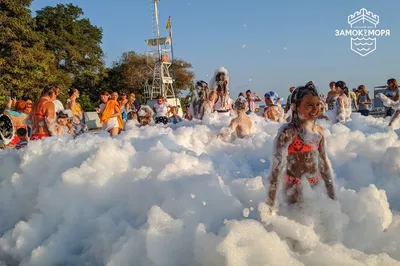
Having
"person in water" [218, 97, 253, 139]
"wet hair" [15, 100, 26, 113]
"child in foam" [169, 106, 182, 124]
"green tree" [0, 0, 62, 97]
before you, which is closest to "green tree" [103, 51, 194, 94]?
"green tree" [0, 0, 62, 97]

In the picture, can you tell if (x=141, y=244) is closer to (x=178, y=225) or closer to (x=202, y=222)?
(x=178, y=225)

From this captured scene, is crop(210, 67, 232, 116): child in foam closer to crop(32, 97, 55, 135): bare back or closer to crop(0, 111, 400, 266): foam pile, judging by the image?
crop(0, 111, 400, 266): foam pile

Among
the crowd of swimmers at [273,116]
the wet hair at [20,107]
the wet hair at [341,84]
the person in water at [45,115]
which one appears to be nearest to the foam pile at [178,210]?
the crowd of swimmers at [273,116]

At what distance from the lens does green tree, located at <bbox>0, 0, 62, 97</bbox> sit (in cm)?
1716

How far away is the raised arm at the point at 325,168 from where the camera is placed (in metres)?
3.12

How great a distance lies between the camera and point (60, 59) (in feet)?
105

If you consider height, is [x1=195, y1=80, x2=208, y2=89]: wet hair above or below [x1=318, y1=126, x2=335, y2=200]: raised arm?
above

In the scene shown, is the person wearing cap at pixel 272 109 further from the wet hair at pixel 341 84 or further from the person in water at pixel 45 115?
the person in water at pixel 45 115

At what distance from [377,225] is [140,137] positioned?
327cm

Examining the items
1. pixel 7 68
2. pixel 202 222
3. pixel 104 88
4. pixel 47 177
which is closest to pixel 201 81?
pixel 47 177

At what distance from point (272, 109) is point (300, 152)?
515 centimetres

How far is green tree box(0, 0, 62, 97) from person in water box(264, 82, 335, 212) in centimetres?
1637

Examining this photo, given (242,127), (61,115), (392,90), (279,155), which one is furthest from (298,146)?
(392,90)

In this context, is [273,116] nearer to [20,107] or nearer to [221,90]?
[221,90]
